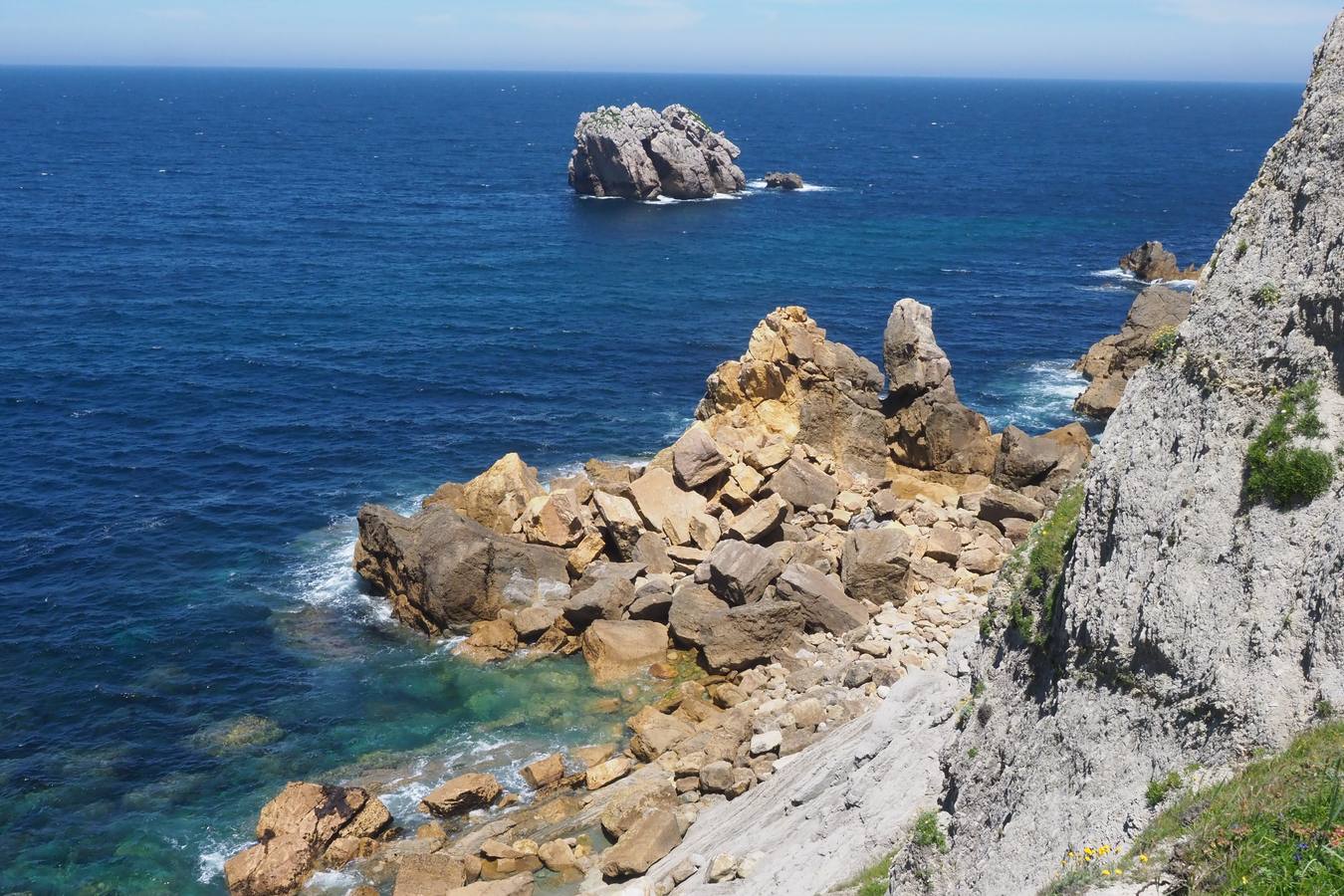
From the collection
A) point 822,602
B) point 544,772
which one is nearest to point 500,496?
point 822,602

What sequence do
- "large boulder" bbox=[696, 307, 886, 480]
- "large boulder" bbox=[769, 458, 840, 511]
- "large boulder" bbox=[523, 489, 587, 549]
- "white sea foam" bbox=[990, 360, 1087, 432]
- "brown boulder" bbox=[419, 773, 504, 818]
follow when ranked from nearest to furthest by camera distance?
"brown boulder" bbox=[419, 773, 504, 818]
"large boulder" bbox=[523, 489, 587, 549]
"large boulder" bbox=[769, 458, 840, 511]
"large boulder" bbox=[696, 307, 886, 480]
"white sea foam" bbox=[990, 360, 1087, 432]

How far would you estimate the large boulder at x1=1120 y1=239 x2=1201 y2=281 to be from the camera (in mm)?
102550

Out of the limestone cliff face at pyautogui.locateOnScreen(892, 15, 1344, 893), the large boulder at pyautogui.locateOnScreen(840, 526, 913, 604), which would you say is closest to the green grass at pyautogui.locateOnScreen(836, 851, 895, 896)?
the limestone cliff face at pyautogui.locateOnScreen(892, 15, 1344, 893)

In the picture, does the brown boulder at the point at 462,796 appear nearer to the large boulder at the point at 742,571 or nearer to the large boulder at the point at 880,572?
the large boulder at the point at 742,571

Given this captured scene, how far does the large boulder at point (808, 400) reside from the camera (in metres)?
53.5

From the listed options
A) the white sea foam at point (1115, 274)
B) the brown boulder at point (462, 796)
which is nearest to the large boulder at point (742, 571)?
the brown boulder at point (462, 796)

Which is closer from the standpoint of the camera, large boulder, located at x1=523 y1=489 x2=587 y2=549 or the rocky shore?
the rocky shore

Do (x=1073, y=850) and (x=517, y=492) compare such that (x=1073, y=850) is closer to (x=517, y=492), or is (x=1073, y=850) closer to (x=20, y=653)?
(x=517, y=492)

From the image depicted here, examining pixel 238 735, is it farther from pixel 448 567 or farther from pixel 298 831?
pixel 448 567

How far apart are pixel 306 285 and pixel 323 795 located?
233 feet

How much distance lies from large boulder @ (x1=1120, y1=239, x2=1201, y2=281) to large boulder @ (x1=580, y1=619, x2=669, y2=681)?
7941 centimetres

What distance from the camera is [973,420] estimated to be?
53.3 meters

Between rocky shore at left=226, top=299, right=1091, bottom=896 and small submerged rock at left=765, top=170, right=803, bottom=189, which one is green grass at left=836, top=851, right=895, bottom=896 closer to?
rocky shore at left=226, top=299, right=1091, bottom=896

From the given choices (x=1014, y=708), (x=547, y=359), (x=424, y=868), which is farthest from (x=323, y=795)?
(x=547, y=359)
